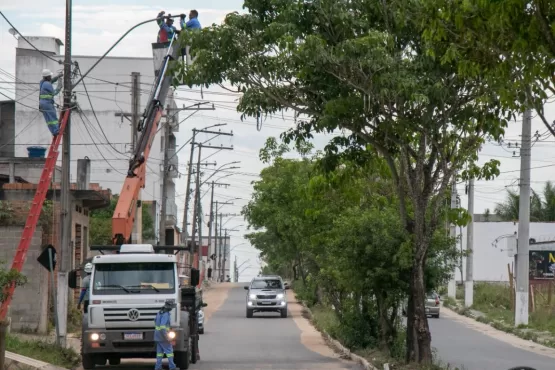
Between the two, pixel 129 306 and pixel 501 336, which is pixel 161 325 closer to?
pixel 129 306

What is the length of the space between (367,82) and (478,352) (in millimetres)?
14278

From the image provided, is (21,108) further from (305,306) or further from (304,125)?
(304,125)

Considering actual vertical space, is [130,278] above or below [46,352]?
above

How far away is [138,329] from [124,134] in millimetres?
51638

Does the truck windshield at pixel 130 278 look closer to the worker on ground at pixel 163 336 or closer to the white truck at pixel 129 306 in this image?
the white truck at pixel 129 306

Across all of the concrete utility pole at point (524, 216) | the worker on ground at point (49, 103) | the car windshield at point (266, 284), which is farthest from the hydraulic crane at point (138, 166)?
the car windshield at point (266, 284)

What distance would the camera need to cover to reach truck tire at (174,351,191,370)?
21.6 meters

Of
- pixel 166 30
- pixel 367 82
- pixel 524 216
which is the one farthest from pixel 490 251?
pixel 367 82

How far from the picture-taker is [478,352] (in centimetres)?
2962

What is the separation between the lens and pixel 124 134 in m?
71.6

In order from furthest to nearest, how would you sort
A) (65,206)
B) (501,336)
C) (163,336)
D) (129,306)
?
1. (501,336)
2. (65,206)
3. (129,306)
4. (163,336)

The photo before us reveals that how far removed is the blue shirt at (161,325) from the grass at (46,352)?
2.44m

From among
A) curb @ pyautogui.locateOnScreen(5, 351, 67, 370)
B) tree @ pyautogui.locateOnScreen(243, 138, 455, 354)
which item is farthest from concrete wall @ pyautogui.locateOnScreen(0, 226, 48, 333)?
curb @ pyautogui.locateOnScreen(5, 351, 67, 370)

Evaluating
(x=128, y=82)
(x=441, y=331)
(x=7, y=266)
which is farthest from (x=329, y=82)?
(x=128, y=82)
